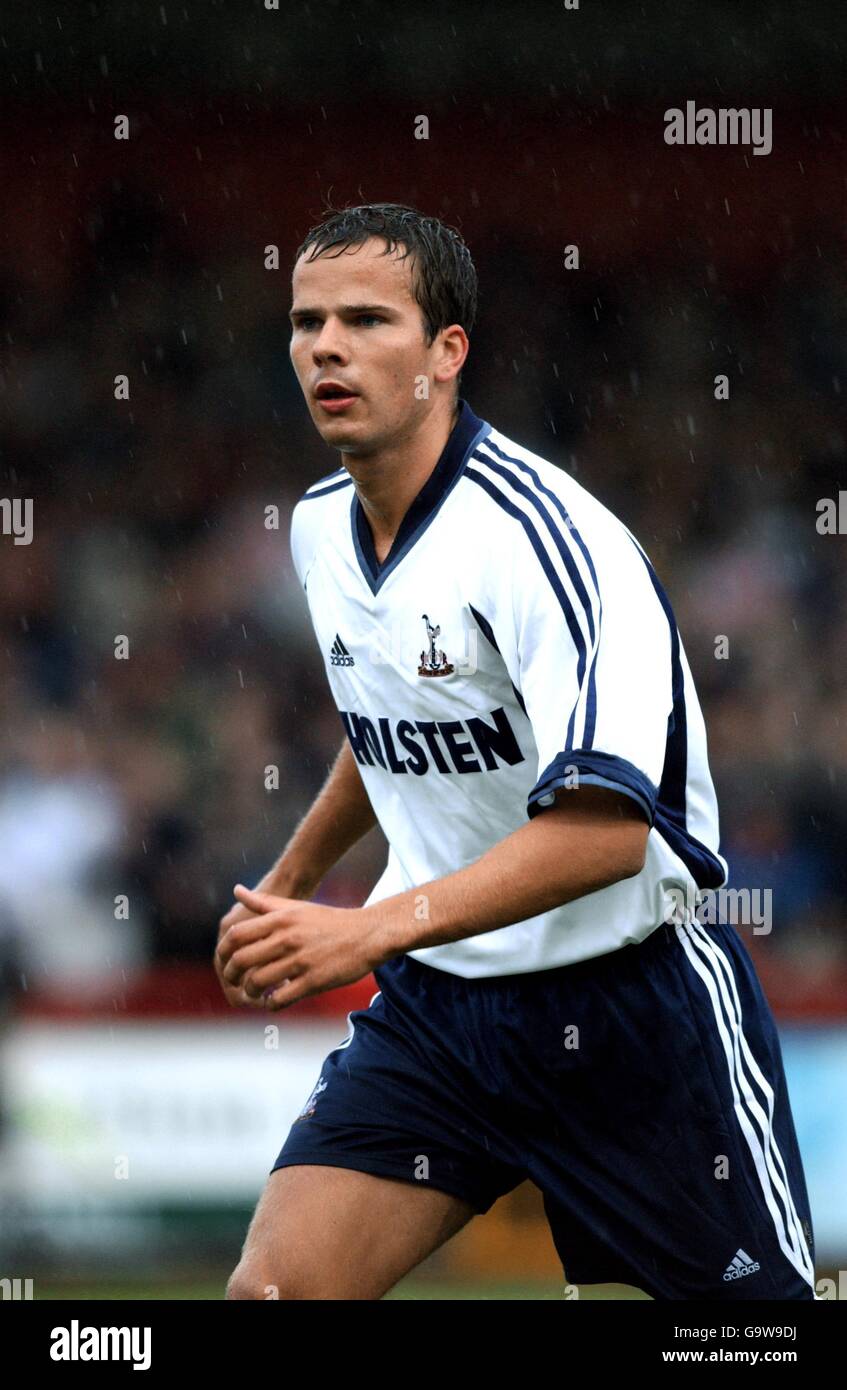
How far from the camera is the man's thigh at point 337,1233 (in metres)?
3.22

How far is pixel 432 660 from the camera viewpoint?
3.33 metres

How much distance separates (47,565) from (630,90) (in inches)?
163

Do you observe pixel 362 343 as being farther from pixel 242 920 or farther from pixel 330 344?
pixel 242 920

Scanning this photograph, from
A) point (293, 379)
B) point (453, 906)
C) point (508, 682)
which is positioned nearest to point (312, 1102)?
point (453, 906)

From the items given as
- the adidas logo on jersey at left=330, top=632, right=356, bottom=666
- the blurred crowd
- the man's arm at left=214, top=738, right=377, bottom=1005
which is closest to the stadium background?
the blurred crowd

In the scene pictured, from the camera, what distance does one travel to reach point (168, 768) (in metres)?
8.34

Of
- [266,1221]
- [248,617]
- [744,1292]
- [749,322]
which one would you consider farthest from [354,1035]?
[749,322]

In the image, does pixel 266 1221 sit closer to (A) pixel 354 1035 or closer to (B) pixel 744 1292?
(A) pixel 354 1035

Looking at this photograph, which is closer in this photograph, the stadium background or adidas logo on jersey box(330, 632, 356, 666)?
adidas logo on jersey box(330, 632, 356, 666)

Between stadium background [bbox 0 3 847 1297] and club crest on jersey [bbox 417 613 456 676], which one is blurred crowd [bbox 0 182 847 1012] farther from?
club crest on jersey [bbox 417 613 456 676]

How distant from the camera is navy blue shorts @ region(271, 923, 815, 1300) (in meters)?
3.36

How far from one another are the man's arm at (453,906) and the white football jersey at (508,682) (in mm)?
54

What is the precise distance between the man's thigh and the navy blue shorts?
4cm

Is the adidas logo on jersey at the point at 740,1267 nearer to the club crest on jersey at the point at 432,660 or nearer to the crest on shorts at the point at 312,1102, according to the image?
the crest on shorts at the point at 312,1102
